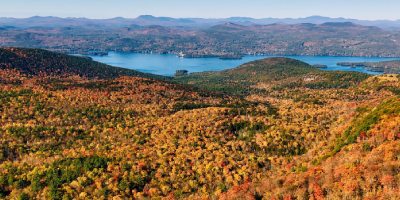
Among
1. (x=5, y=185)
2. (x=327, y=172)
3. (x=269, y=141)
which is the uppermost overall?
(x=327, y=172)

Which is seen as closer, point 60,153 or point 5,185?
point 5,185

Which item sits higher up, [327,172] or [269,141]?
[327,172]

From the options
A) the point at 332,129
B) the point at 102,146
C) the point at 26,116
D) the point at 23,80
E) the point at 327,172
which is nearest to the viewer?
the point at 327,172

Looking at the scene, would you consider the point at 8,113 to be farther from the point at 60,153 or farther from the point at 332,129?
the point at 332,129

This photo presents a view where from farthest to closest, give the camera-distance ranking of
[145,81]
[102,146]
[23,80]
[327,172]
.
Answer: [145,81], [23,80], [102,146], [327,172]

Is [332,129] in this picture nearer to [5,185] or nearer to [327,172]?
[327,172]

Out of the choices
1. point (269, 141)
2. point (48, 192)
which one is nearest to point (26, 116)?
point (48, 192)
